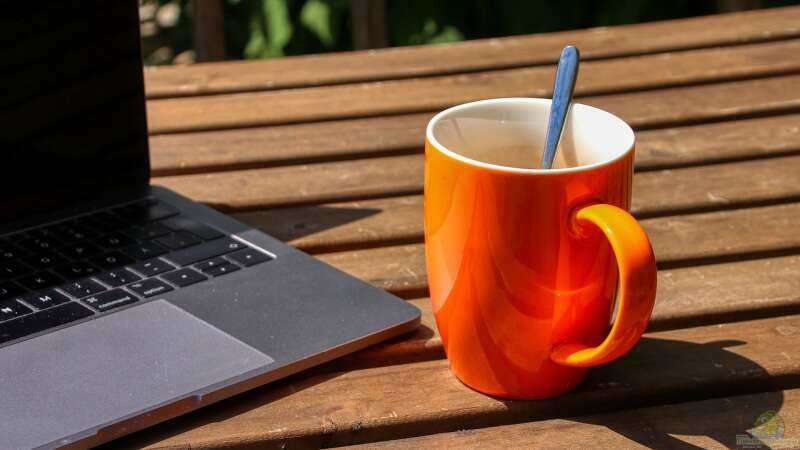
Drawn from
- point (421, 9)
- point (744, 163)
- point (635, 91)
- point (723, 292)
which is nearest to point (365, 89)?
point (635, 91)

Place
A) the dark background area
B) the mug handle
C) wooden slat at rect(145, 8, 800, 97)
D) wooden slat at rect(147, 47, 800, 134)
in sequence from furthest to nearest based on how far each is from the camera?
the dark background area < wooden slat at rect(145, 8, 800, 97) < wooden slat at rect(147, 47, 800, 134) < the mug handle

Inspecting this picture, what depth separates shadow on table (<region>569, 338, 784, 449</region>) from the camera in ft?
2.01

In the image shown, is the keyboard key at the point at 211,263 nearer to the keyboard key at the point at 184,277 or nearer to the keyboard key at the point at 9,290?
the keyboard key at the point at 184,277

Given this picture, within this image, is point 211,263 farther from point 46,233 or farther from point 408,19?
point 408,19

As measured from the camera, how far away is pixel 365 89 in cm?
123

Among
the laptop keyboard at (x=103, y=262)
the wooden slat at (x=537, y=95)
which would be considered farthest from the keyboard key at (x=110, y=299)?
the wooden slat at (x=537, y=95)

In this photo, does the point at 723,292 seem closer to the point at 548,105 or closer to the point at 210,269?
the point at 548,105

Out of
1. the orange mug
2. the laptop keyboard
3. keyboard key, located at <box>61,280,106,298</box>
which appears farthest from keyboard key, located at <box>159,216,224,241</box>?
the orange mug

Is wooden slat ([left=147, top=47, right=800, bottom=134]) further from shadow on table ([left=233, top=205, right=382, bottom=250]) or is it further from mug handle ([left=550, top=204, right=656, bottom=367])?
mug handle ([left=550, top=204, right=656, bottom=367])

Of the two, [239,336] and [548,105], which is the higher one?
[548,105]

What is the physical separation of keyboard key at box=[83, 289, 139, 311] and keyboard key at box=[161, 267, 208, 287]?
3 centimetres

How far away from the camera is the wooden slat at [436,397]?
24.3 inches

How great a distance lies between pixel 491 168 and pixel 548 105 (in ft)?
0.33

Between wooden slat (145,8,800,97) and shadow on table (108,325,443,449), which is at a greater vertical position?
wooden slat (145,8,800,97)
